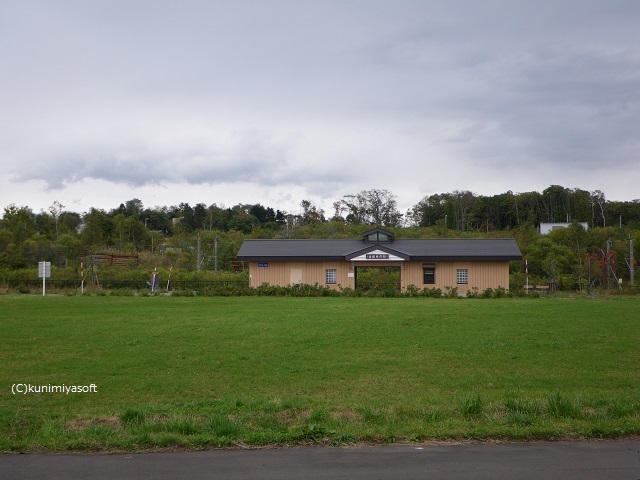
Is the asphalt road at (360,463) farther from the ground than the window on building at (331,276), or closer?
closer

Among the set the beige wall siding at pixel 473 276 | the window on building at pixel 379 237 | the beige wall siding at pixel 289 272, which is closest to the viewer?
the beige wall siding at pixel 473 276

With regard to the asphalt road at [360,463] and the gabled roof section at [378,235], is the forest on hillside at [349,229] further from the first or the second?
the asphalt road at [360,463]

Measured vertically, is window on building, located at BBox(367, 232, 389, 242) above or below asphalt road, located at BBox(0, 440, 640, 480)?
above

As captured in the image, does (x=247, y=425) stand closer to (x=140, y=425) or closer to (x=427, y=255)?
(x=140, y=425)

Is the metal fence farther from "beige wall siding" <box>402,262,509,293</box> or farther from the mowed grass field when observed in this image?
the mowed grass field

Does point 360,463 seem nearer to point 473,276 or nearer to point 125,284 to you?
point 473,276

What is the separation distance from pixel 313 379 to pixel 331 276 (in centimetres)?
3251

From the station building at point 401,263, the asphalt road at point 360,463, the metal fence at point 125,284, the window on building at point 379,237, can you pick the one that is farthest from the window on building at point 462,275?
the asphalt road at point 360,463

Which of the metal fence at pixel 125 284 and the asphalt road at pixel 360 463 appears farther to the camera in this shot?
the metal fence at pixel 125 284

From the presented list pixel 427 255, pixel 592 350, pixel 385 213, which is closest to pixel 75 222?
pixel 385 213

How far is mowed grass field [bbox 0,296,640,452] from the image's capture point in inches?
293

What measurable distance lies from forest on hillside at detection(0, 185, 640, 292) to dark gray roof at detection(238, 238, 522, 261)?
15.4ft

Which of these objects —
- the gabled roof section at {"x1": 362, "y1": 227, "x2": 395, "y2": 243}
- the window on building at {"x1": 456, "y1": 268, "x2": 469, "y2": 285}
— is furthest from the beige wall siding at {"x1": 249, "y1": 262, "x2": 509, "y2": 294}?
the gabled roof section at {"x1": 362, "y1": 227, "x2": 395, "y2": 243}

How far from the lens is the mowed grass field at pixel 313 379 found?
743cm
